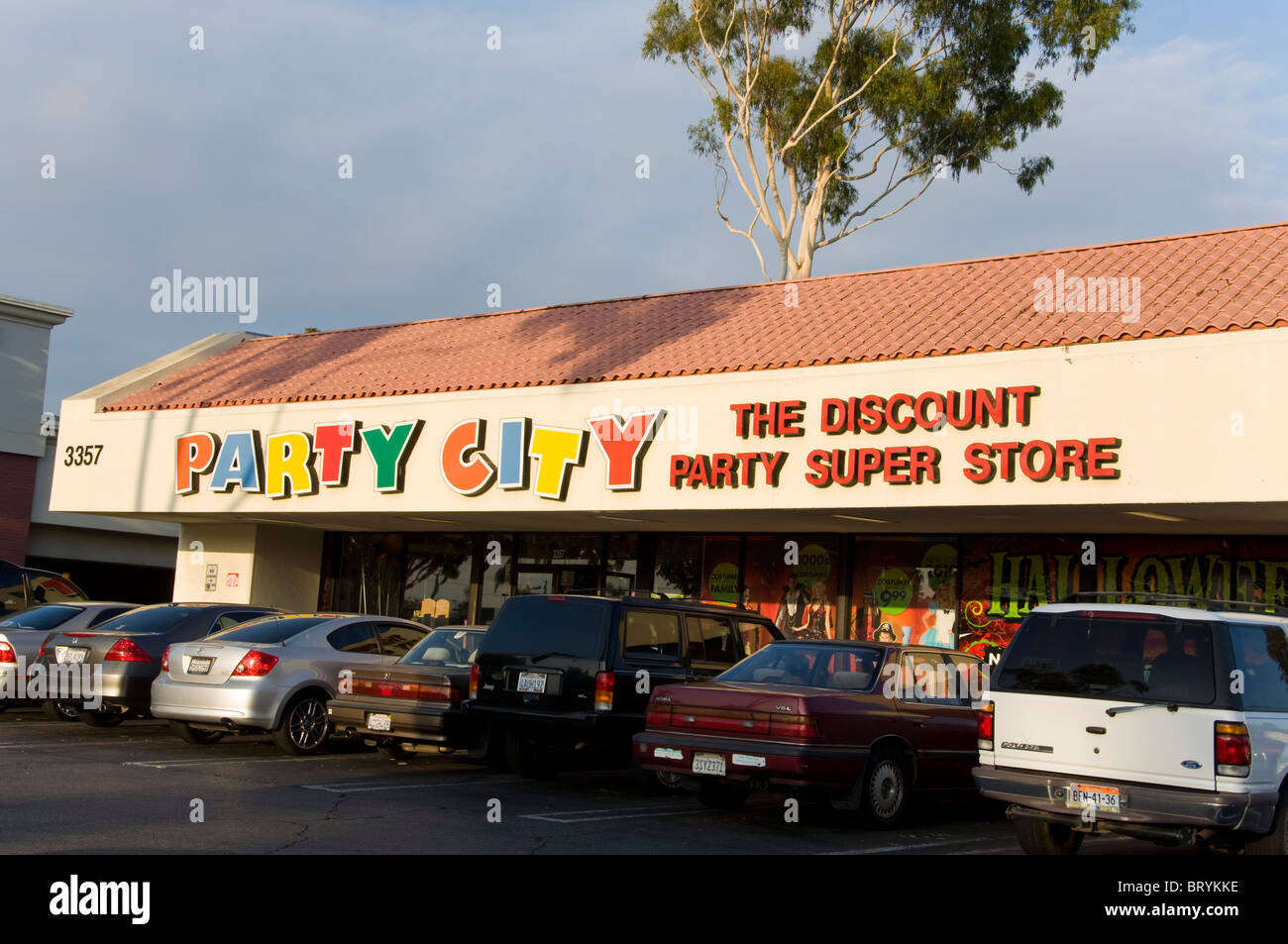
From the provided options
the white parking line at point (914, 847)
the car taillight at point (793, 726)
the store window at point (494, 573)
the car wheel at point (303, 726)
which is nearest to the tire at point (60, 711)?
the car wheel at point (303, 726)

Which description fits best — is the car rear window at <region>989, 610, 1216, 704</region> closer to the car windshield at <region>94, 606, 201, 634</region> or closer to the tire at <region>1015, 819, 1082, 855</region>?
the tire at <region>1015, 819, 1082, 855</region>

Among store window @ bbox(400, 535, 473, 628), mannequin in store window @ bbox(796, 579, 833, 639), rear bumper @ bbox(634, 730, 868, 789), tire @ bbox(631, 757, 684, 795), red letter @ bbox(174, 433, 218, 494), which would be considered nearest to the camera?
rear bumper @ bbox(634, 730, 868, 789)

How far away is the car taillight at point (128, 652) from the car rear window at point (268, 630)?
45.8 inches

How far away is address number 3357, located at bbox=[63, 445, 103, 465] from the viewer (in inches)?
982

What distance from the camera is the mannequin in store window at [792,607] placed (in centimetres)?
1980

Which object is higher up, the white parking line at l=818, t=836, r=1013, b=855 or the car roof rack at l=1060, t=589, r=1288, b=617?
the car roof rack at l=1060, t=589, r=1288, b=617

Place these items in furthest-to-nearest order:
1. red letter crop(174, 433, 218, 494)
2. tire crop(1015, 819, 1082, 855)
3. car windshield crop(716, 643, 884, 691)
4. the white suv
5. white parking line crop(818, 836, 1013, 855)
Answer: red letter crop(174, 433, 218, 494)
car windshield crop(716, 643, 884, 691)
white parking line crop(818, 836, 1013, 855)
tire crop(1015, 819, 1082, 855)
the white suv

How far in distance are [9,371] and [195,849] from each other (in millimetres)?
29391

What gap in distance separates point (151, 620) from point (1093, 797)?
1166cm

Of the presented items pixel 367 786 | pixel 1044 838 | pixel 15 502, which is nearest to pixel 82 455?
pixel 15 502

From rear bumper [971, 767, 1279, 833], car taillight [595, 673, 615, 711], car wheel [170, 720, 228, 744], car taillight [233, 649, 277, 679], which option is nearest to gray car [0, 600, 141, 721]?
car wheel [170, 720, 228, 744]

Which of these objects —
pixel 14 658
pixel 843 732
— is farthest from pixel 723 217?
pixel 843 732

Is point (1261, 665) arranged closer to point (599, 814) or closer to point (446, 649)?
point (599, 814)

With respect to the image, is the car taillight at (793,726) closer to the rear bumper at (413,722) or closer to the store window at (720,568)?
the rear bumper at (413,722)
